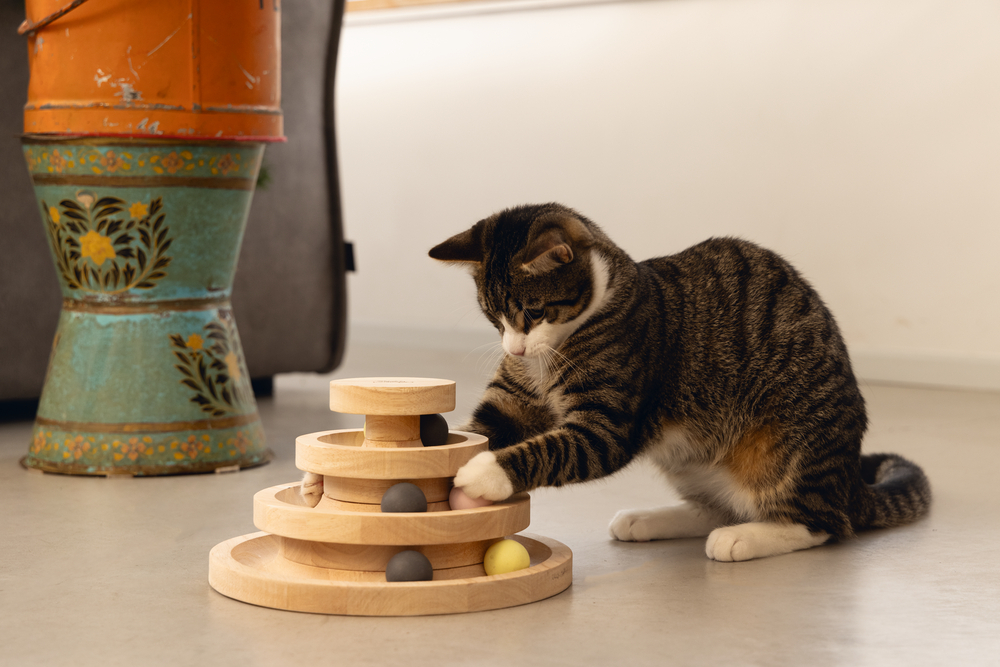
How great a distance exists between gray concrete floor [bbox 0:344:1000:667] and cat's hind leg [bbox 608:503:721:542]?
→ 0.03m

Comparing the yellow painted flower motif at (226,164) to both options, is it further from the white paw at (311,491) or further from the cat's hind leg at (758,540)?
the cat's hind leg at (758,540)

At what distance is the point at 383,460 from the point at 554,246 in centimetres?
42

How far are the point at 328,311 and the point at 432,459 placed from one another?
1968 millimetres

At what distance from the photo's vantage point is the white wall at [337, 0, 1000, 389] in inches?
144

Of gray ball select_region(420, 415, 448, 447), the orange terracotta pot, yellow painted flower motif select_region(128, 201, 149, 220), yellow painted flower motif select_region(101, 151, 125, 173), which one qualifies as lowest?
gray ball select_region(420, 415, 448, 447)

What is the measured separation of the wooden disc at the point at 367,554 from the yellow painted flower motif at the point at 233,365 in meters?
0.95

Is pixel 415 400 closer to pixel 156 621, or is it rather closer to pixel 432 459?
pixel 432 459

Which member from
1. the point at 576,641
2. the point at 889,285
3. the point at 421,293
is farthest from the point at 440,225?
the point at 576,641

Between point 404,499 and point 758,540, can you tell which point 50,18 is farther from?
point 758,540

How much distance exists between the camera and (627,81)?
14.1ft

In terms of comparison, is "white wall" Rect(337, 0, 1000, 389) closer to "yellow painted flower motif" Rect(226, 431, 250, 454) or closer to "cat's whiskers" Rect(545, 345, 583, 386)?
"yellow painted flower motif" Rect(226, 431, 250, 454)

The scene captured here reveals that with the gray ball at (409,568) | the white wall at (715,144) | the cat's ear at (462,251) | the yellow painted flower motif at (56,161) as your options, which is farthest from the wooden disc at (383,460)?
the white wall at (715,144)

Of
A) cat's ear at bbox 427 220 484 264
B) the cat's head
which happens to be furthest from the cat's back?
cat's ear at bbox 427 220 484 264

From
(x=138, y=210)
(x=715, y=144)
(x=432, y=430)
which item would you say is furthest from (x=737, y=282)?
(x=715, y=144)
